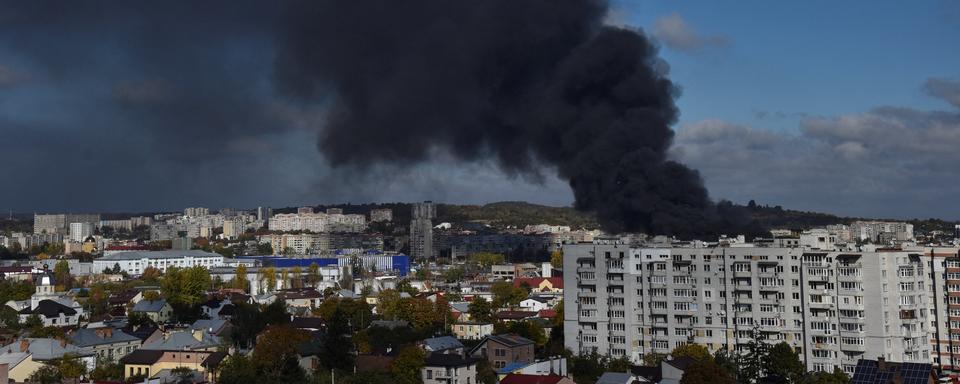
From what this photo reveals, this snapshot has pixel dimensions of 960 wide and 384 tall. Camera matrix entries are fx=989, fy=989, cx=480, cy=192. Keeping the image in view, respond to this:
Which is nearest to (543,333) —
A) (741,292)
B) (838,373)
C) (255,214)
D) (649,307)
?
(649,307)

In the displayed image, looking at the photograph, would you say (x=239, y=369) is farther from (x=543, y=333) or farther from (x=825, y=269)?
(x=825, y=269)

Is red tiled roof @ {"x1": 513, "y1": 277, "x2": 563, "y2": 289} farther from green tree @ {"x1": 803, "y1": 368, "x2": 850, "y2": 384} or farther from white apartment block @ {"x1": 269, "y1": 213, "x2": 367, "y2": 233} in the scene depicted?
white apartment block @ {"x1": 269, "y1": 213, "x2": 367, "y2": 233}

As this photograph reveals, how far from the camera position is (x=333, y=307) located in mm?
32406

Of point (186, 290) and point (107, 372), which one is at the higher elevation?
point (186, 290)

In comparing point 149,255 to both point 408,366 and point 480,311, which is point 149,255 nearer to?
point 480,311

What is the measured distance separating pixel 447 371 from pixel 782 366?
263 inches

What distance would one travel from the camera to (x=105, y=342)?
943 inches

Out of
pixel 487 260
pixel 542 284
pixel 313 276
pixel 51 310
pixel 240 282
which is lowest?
pixel 51 310

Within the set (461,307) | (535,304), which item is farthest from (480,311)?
(535,304)

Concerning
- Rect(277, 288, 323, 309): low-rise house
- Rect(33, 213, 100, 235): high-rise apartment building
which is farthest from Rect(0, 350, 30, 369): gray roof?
Rect(33, 213, 100, 235): high-rise apartment building

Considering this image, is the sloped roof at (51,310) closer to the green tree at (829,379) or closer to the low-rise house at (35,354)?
the low-rise house at (35,354)

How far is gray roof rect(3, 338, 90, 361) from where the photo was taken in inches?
822

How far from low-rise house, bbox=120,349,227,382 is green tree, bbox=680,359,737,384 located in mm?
9951

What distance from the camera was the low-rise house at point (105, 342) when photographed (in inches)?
914
